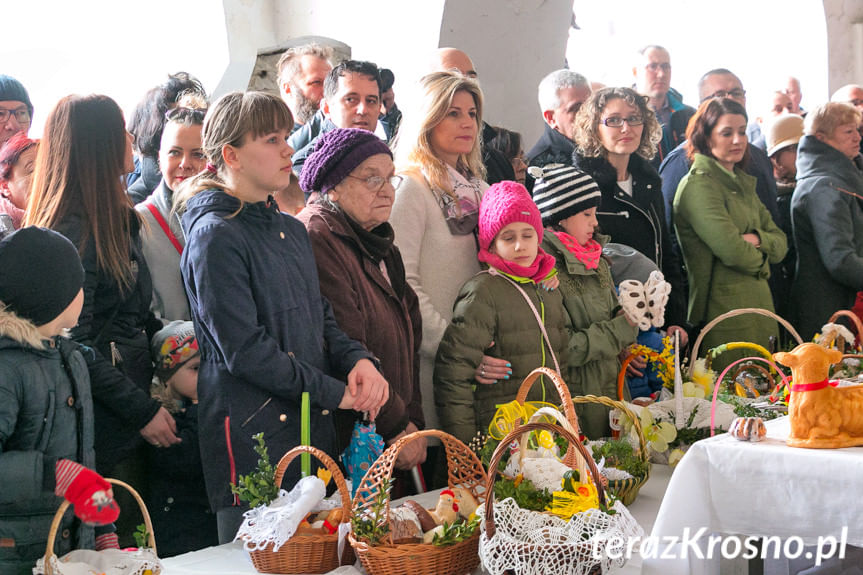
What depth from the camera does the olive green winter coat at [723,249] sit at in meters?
4.76

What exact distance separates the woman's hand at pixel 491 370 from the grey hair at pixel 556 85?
1944mm

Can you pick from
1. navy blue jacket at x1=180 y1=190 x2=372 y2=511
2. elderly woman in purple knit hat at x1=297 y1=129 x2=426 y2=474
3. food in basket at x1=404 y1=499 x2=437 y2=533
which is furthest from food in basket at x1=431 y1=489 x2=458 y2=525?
elderly woman in purple knit hat at x1=297 y1=129 x2=426 y2=474

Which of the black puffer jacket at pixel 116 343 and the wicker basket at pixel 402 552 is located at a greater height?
the black puffer jacket at pixel 116 343

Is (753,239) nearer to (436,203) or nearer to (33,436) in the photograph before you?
(436,203)

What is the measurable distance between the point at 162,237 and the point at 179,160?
0.99 ft

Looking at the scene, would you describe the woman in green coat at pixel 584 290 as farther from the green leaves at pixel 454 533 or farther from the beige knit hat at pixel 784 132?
the beige knit hat at pixel 784 132

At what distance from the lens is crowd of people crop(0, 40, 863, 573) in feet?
7.88

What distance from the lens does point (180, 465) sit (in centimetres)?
305

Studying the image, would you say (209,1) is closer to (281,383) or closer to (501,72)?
(501,72)

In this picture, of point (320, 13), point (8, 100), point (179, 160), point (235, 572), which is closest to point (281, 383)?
point (235, 572)

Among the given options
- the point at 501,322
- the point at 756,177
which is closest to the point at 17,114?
the point at 501,322

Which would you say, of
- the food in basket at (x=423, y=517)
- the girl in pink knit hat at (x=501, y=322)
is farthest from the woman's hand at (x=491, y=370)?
the food in basket at (x=423, y=517)

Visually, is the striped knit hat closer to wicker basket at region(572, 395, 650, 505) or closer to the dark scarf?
the dark scarf

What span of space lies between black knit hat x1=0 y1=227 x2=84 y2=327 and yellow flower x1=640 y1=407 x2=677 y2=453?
6.10ft
